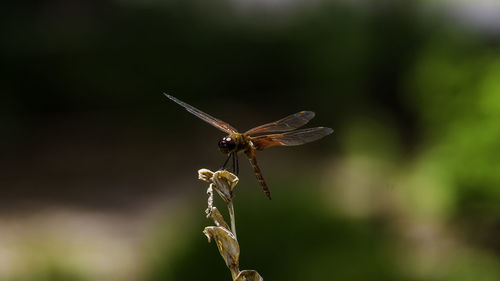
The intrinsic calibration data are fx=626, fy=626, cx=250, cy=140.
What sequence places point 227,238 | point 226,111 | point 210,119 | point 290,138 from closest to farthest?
point 227,238
point 210,119
point 290,138
point 226,111

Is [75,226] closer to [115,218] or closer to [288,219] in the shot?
[115,218]

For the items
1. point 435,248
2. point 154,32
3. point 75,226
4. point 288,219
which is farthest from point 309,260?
point 154,32

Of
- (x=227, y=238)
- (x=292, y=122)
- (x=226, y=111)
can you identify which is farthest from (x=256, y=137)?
(x=226, y=111)

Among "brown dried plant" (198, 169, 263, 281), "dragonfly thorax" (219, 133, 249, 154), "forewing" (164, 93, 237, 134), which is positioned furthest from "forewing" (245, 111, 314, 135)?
"brown dried plant" (198, 169, 263, 281)

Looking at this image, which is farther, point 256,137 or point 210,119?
point 256,137

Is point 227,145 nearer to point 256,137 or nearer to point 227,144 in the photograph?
point 227,144

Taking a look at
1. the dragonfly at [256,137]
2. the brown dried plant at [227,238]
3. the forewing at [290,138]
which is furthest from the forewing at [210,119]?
the brown dried plant at [227,238]

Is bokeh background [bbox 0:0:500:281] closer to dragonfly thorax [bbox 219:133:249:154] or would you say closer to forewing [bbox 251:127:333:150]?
forewing [bbox 251:127:333:150]
